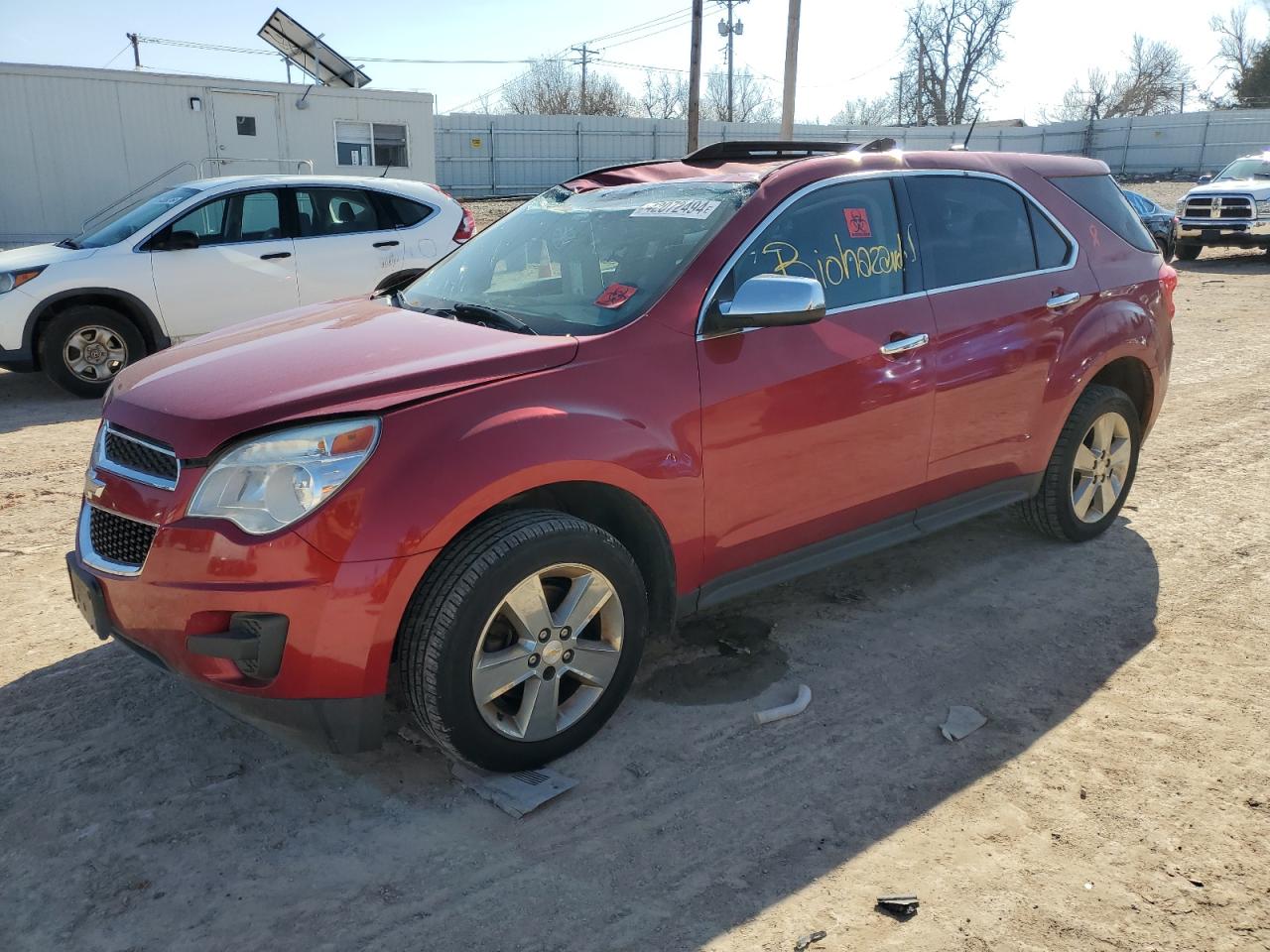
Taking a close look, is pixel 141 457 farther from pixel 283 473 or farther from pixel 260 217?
pixel 260 217

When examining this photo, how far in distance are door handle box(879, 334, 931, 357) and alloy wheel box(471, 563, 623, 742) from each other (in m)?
1.48

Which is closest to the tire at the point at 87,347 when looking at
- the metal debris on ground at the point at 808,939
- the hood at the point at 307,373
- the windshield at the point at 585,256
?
the windshield at the point at 585,256

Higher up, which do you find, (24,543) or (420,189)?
(420,189)

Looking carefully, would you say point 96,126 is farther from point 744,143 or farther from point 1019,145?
point 1019,145

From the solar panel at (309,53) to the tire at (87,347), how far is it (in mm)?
14687

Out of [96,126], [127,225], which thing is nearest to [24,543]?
[127,225]

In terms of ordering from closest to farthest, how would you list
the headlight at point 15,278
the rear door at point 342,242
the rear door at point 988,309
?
the rear door at point 988,309 → the headlight at point 15,278 → the rear door at point 342,242

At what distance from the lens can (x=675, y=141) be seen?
37938 mm

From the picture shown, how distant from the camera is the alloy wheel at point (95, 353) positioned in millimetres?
8055

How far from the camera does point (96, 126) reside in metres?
18.5

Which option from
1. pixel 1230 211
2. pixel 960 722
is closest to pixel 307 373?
pixel 960 722

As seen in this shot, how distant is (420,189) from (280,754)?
23.6ft

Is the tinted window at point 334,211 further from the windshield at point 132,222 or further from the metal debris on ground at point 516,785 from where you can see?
the metal debris on ground at point 516,785

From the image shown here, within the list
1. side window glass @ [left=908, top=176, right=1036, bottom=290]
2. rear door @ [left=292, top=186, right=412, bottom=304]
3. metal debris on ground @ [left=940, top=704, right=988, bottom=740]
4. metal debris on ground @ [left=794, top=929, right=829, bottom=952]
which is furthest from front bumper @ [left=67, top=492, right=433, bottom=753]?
rear door @ [left=292, top=186, right=412, bottom=304]
